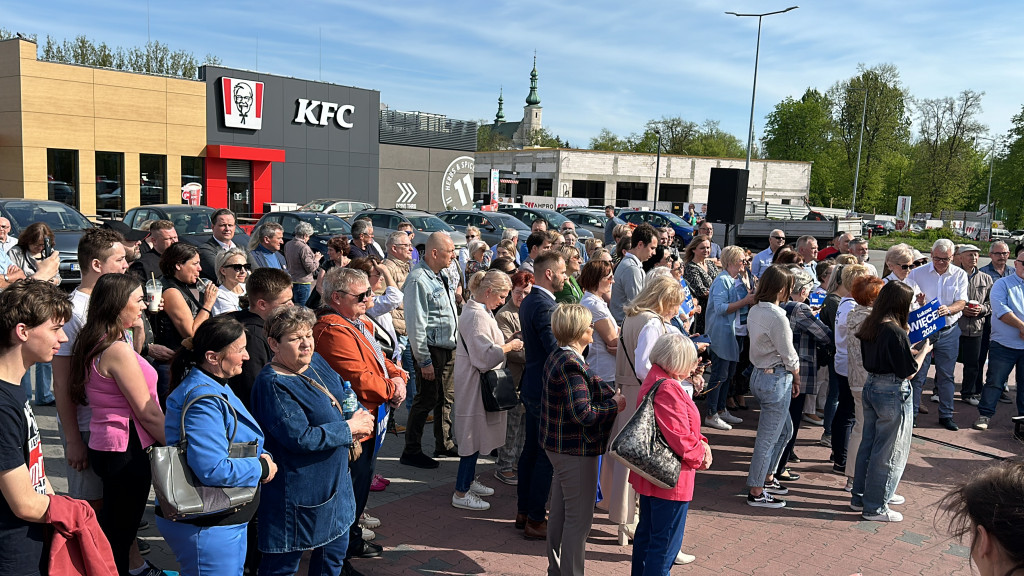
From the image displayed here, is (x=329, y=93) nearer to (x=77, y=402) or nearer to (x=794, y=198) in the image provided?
(x=77, y=402)

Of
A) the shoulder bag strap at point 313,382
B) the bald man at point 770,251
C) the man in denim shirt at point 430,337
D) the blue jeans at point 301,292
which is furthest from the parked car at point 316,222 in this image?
the shoulder bag strap at point 313,382

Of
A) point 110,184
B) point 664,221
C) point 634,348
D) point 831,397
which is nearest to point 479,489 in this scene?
point 634,348

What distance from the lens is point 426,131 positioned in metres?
Result: 36.5

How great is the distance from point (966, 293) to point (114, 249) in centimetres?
886

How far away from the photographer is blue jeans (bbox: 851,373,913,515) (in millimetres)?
5336

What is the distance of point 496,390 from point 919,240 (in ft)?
131

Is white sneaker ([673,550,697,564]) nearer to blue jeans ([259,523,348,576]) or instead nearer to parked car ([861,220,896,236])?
blue jeans ([259,523,348,576])

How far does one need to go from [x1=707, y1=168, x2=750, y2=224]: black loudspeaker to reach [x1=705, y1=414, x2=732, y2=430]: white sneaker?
290 inches

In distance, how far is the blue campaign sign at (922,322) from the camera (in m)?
5.45

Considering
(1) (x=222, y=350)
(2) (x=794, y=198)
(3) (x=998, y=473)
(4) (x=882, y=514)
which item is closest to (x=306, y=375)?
(1) (x=222, y=350)

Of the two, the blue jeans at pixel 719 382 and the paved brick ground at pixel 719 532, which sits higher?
the blue jeans at pixel 719 382

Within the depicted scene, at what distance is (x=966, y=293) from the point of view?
848cm

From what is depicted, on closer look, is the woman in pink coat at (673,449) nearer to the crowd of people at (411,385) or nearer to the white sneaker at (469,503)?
the crowd of people at (411,385)

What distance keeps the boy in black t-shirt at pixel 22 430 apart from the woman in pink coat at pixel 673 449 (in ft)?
9.27
